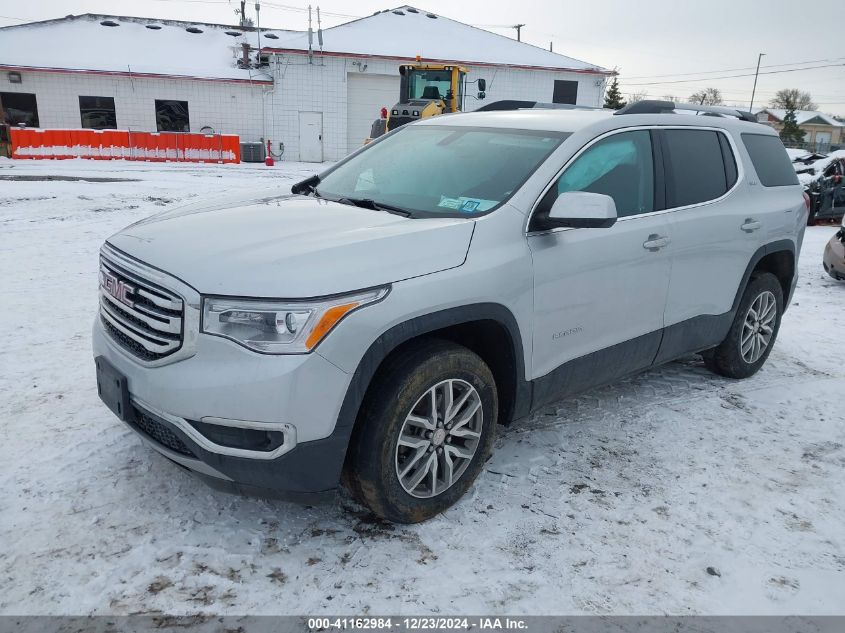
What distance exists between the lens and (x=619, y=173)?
3635mm

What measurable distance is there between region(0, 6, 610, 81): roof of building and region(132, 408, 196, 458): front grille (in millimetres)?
25321

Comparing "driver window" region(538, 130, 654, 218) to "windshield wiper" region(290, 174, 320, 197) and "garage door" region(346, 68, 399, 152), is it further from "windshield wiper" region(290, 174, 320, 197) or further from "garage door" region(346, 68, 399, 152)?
"garage door" region(346, 68, 399, 152)

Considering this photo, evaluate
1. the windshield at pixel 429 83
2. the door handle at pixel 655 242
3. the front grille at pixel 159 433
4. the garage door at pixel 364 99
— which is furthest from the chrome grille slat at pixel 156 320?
the garage door at pixel 364 99

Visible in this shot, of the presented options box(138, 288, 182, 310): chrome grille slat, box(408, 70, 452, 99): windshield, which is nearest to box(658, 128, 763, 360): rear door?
box(138, 288, 182, 310): chrome grille slat

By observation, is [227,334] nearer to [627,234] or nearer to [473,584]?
[473,584]

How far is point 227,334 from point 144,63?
2708cm

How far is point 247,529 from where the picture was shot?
286cm

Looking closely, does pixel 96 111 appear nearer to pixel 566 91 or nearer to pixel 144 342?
pixel 566 91

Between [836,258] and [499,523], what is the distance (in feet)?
23.9

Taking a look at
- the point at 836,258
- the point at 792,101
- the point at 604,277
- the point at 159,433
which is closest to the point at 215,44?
the point at 836,258

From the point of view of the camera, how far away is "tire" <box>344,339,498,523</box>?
2.66 meters

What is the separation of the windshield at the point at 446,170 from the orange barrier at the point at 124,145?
66.4 ft

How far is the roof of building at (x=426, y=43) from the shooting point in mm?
26844

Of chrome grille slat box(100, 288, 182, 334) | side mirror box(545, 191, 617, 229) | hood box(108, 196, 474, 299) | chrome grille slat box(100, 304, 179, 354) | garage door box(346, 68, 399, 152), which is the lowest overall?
chrome grille slat box(100, 304, 179, 354)
